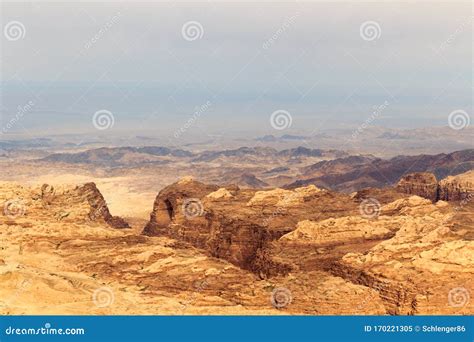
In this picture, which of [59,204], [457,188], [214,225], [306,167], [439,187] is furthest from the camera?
[306,167]

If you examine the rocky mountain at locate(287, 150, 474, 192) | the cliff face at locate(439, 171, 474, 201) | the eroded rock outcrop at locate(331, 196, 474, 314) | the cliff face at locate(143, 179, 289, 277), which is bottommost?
the eroded rock outcrop at locate(331, 196, 474, 314)

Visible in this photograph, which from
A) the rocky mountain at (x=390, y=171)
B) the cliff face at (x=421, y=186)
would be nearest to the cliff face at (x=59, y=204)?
the cliff face at (x=421, y=186)

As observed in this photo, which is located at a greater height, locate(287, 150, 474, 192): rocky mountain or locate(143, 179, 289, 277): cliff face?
locate(287, 150, 474, 192): rocky mountain

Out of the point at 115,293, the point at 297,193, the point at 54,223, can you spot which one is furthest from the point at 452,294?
the point at 54,223

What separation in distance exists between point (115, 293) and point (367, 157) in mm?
142432

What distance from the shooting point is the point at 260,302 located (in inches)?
1247

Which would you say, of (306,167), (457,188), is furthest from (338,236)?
(306,167)

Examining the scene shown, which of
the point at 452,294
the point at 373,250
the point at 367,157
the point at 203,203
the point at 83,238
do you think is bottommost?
the point at 452,294

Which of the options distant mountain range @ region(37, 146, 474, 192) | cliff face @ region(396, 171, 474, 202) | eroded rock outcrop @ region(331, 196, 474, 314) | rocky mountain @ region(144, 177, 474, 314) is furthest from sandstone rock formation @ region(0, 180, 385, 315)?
distant mountain range @ region(37, 146, 474, 192)

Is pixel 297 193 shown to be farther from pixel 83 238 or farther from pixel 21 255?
pixel 21 255

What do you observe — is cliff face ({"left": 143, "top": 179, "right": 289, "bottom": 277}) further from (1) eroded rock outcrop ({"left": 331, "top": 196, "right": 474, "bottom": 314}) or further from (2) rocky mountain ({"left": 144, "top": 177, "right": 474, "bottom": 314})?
(1) eroded rock outcrop ({"left": 331, "top": 196, "right": 474, "bottom": 314})

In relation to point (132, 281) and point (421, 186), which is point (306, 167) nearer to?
point (421, 186)

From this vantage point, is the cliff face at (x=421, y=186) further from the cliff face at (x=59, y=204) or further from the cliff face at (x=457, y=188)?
the cliff face at (x=59, y=204)

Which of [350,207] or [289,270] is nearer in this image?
[289,270]
